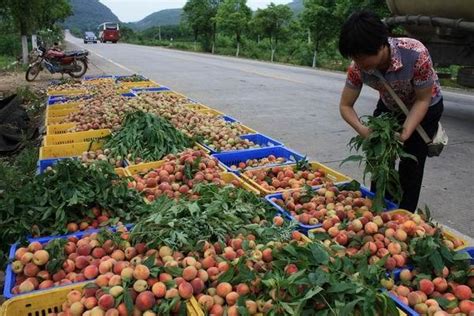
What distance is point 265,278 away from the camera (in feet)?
7.47

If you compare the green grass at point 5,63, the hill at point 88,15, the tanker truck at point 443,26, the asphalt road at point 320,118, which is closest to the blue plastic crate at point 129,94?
the asphalt road at point 320,118

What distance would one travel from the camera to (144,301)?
2.13 meters

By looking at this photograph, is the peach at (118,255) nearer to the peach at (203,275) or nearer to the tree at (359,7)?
the peach at (203,275)

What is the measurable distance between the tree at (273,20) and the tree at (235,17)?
3.67 m

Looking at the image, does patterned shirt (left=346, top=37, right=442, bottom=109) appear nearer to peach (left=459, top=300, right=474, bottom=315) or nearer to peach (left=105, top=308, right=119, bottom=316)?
peach (left=459, top=300, right=474, bottom=315)

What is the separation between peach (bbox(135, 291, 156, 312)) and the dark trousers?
210 cm

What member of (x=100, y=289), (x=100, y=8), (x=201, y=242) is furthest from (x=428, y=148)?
(x=100, y=8)

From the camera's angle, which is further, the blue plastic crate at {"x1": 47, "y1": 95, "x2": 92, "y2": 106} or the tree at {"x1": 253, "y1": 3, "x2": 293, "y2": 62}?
the tree at {"x1": 253, "y1": 3, "x2": 293, "y2": 62}

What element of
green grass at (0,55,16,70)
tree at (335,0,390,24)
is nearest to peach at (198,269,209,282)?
tree at (335,0,390,24)

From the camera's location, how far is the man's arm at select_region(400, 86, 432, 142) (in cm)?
300

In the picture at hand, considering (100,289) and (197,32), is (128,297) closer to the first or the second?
(100,289)

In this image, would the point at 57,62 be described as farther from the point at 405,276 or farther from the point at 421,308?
the point at 421,308

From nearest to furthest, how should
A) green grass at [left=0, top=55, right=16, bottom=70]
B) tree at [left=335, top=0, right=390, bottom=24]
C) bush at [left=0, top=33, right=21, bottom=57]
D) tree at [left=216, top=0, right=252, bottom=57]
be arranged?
tree at [left=335, top=0, right=390, bottom=24]
green grass at [left=0, top=55, right=16, bottom=70]
bush at [left=0, top=33, right=21, bottom=57]
tree at [left=216, top=0, right=252, bottom=57]

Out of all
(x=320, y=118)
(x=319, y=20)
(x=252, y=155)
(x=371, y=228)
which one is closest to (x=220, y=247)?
(x=371, y=228)
